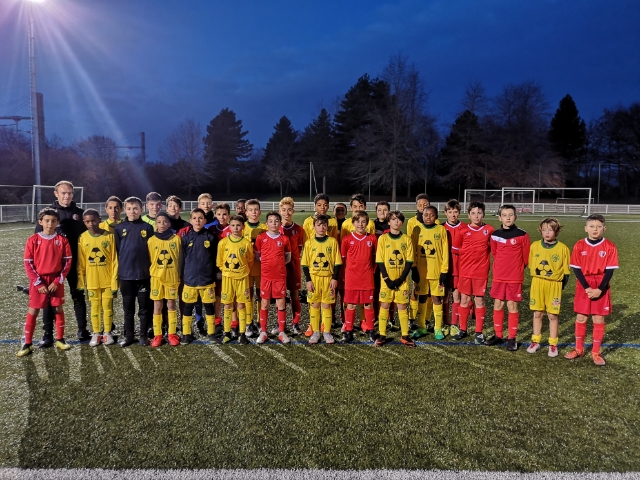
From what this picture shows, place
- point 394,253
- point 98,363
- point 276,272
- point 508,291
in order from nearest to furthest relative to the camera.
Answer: point 98,363 < point 508,291 < point 394,253 < point 276,272

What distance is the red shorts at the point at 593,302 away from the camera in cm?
437

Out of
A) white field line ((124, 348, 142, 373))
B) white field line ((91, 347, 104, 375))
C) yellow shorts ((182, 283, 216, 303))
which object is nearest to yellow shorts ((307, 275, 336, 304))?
yellow shorts ((182, 283, 216, 303))

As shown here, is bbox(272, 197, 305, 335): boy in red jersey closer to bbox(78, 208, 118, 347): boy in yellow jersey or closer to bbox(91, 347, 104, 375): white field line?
bbox(78, 208, 118, 347): boy in yellow jersey

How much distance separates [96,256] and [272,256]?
6.79 feet

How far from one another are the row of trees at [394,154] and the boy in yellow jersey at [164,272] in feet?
117

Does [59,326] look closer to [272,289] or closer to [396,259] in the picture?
[272,289]

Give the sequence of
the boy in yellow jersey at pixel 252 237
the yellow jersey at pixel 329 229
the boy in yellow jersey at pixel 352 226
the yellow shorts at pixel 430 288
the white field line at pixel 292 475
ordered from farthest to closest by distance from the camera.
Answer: the yellow jersey at pixel 329 229, the boy in yellow jersey at pixel 352 226, the boy in yellow jersey at pixel 252 237, the yellow shorts at pixel 430 288, the white field line at pixel 292 475

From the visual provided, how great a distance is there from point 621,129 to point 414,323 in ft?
182

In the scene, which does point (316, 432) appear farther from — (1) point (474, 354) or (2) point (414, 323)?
(2) point (414, 323)

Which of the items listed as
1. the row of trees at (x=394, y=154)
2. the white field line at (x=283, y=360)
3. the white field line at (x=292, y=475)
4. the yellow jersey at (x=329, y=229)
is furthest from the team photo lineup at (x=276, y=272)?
the row of trees at (x=394, y=154)

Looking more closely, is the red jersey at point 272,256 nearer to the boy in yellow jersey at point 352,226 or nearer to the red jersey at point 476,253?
the boy in yellow jersey at point 352,226

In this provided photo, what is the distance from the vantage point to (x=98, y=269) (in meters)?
4.87

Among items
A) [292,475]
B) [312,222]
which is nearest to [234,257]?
[312,222]

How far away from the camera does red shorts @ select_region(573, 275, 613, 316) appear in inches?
172
